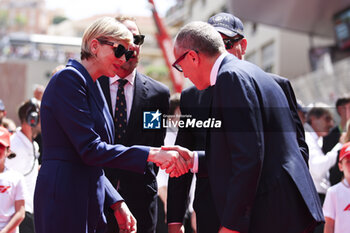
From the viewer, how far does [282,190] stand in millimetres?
2910

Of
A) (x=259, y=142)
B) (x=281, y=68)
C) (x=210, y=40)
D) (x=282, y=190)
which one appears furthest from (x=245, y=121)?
(x=281, y=68)

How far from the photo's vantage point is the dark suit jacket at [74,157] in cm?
320

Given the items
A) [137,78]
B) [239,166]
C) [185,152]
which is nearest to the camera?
[239,166]

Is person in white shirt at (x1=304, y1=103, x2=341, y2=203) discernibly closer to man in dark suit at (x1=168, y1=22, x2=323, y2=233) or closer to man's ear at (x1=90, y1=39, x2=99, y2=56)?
man in dark suit at (x1=168, y1=22, x2=323, y2=233)

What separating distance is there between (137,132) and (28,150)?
218 centimetres

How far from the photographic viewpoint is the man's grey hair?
3215 mm

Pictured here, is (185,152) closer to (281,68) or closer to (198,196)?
(198,196)

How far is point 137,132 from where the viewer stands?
14.5ft

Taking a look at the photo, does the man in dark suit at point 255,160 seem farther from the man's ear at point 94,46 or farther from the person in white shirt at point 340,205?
the person in white shirt at point 340,205

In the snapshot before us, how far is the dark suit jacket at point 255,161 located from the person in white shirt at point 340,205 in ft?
7.25

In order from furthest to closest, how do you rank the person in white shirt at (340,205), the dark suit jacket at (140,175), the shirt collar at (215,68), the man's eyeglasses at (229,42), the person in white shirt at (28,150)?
the person in white shirt at (28,150) → the person in white shirt at (340,205) → the dark suit jacket at (140,175) → the man's eyeglasses at (229,42) → the shirt collar at (215,68)

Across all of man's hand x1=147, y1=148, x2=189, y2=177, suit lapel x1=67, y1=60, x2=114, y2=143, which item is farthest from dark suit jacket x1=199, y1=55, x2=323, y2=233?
suit lapel x1=67, y1=60, x2=114, y2=143

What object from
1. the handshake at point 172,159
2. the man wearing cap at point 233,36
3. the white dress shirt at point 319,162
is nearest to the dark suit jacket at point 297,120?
the man wearing cap at point 233,36

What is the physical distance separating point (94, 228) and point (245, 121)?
115 cm
